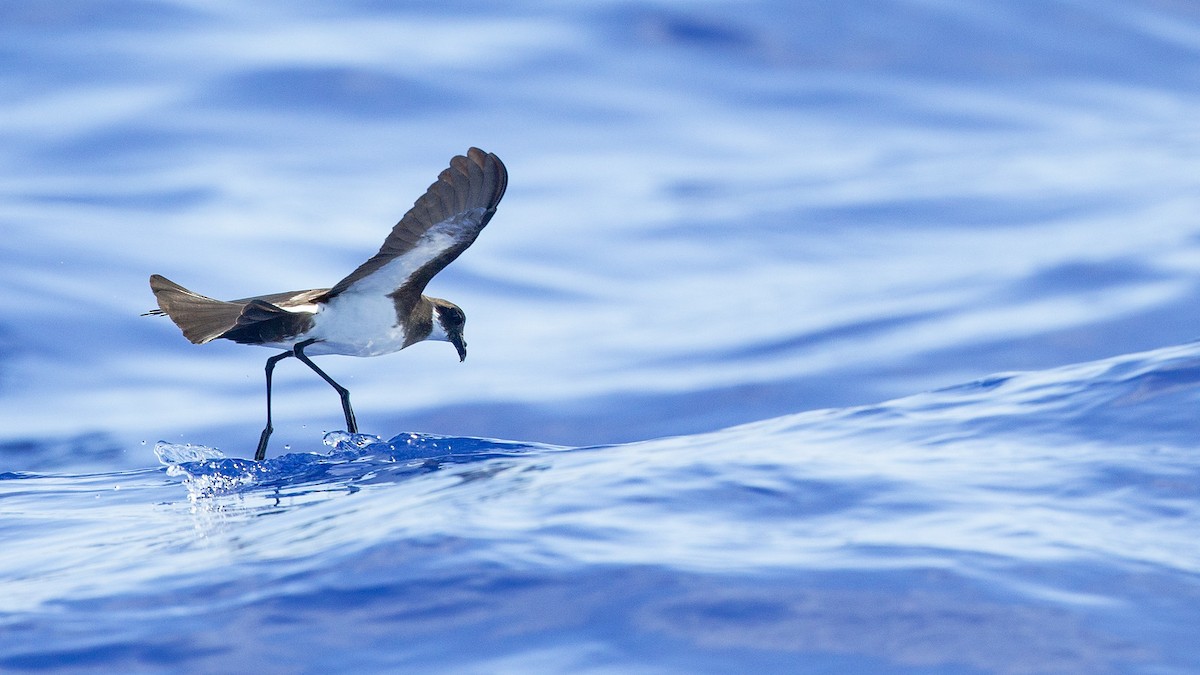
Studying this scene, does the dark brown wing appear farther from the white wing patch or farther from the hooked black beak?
the hooked black beak

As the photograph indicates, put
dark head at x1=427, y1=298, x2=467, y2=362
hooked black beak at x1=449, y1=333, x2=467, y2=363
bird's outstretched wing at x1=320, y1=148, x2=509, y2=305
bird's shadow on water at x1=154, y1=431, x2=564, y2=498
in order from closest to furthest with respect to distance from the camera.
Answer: bird's outstretched wing at x1=320, y1=148, x2=509, y2=305, bird's shadow on water at x1=154, y1=431, x2=564, y2=498, dark head at x1=427, y1=298, x2=467, y2=362, hooked black beak at x1=449, y1=333, x2=467, y2=363

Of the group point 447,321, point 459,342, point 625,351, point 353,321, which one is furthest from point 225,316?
point 625,351

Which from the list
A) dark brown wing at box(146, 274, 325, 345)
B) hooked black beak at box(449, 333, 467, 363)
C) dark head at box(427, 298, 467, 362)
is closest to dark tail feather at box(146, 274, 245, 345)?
dark brown wing at box(146, 274, 325, 345)

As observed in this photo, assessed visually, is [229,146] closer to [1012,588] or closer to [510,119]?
[510,119]

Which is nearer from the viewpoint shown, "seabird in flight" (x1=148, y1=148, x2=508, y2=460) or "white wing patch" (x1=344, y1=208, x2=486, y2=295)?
"seabird in flight" (x1=148, y1=148, x2=508, y2=460)

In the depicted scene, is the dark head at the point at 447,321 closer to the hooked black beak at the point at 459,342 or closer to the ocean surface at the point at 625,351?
the hooked black beak at the point at 459,342

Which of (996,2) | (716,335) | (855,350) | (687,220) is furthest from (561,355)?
(996,2)

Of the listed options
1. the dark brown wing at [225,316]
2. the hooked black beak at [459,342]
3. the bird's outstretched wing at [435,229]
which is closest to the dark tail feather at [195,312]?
the dark brown wing at [225,316]
